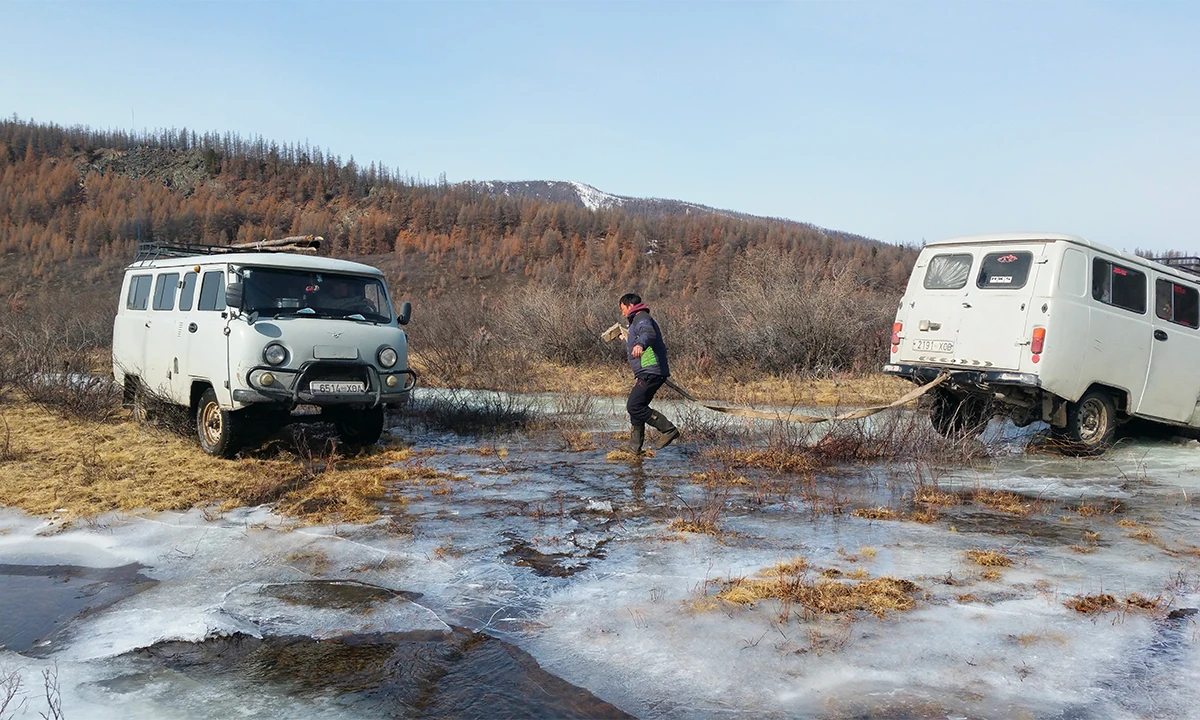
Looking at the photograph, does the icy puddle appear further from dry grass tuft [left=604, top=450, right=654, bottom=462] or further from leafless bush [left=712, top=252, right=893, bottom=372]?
leafless bush [left=712, top=252, right=893, bottom=372]

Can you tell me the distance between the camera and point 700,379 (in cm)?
1873

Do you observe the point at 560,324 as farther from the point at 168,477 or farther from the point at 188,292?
the point at 168,477

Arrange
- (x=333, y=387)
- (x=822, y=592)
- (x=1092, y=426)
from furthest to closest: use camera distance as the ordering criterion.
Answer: (x=1092, y=426) < (x=333, y=387) < (x=822, y=592)

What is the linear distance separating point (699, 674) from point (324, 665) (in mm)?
1865

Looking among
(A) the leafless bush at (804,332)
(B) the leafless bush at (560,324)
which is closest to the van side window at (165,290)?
(B) the leafless bush at (560,324)

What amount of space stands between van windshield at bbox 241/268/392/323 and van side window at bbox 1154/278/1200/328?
9.39 meters

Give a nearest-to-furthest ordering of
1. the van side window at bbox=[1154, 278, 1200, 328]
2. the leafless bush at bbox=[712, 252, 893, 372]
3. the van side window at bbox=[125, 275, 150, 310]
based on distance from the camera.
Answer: the van side window at bbox=[1154, 278, 1200, 328], the van side window at bbox=[125, 275, 150, 310], the leafless bush at bbox=[712, 252, 893, 372]

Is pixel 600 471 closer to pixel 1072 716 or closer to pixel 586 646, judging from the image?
pixel 586 646

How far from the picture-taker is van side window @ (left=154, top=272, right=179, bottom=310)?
10.2 m

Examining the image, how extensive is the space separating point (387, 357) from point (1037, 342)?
7.22 metres

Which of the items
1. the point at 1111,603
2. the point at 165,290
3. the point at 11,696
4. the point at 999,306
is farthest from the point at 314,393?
the point at 999,306

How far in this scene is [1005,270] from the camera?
984 cm

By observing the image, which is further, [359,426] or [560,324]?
[560,324]

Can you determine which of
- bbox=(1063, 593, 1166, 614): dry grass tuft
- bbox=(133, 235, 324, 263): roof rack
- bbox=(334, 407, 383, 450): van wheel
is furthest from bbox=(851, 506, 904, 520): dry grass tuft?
bbox=(133, 235, 324, 263): roof rack
